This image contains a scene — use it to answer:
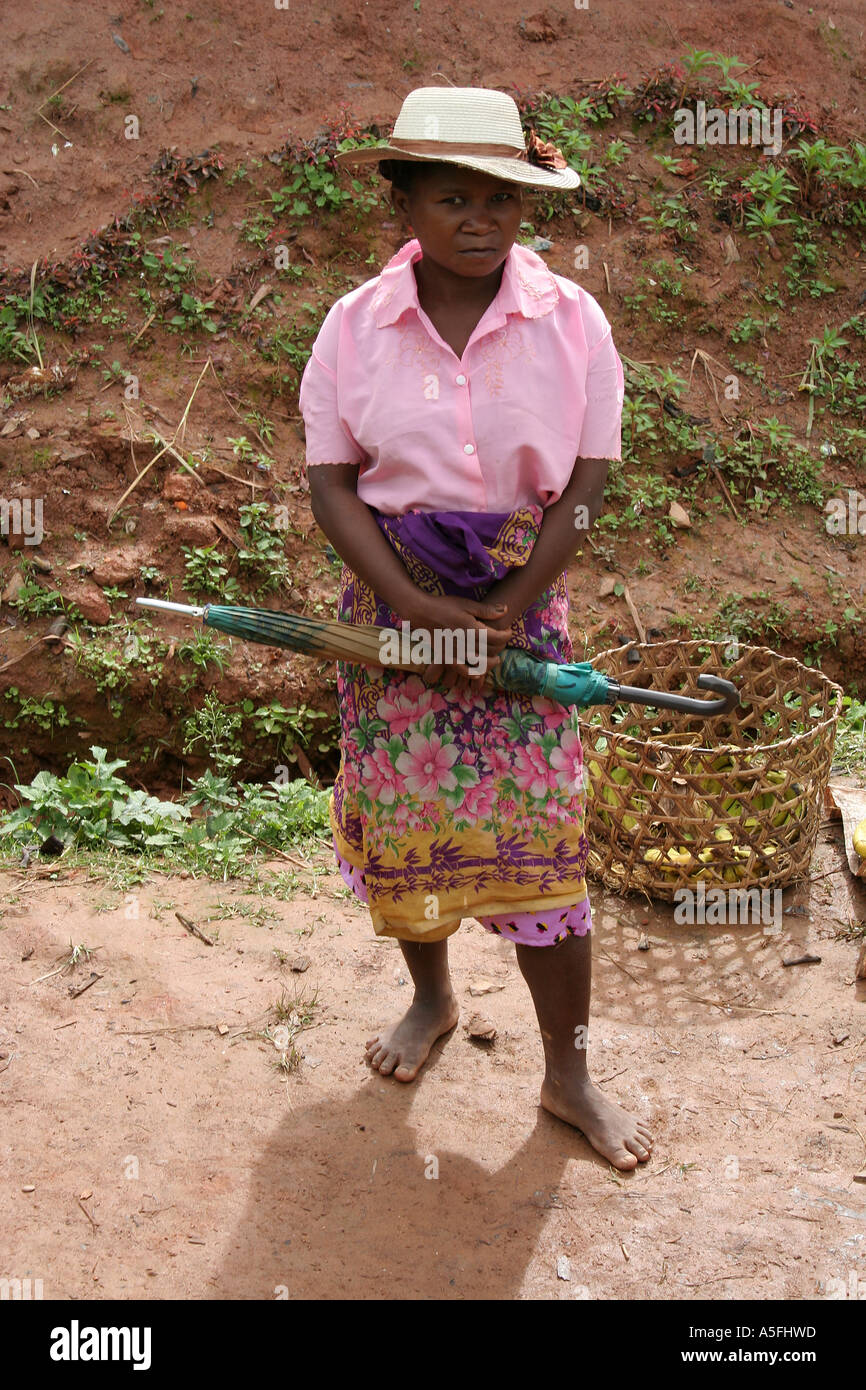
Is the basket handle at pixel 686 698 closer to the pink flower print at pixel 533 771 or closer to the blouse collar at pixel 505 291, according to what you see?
the pink flower print at pixel 533 771

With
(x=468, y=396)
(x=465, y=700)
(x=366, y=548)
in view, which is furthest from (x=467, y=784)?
(x=468, y=396)

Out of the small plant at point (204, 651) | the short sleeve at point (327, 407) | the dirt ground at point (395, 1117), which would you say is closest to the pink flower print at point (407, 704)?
the short sleeve at point (327, 407)

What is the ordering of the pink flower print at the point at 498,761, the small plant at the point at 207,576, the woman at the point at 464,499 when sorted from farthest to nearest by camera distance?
the small plant at the point at 207,576 → the pink flower print at the point at 498,761 → the woman at the point at 464,499

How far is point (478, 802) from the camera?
218 cm

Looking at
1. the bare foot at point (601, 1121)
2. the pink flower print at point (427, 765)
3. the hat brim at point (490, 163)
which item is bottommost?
the bare foot at point (601, 1121)

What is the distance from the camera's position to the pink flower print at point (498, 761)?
2.15 metres

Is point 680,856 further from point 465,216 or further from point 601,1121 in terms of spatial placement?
point 465,216

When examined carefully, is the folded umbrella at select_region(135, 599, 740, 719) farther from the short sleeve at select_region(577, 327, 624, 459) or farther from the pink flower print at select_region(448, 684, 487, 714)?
the short sleeve at select_region(577, 327, 624, 459)

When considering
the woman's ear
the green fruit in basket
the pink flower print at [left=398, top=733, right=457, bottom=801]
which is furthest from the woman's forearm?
the green fruit in basket

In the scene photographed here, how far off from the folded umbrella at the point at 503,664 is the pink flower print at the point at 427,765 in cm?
15

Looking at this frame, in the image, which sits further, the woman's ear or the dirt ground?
the dirt ground

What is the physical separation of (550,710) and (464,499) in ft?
1.40

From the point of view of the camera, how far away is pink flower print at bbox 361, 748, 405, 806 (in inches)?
86.8

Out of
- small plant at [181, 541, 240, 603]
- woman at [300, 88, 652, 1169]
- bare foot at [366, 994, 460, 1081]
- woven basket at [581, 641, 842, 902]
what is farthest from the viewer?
small plant at [181, 541, 240, 603]
